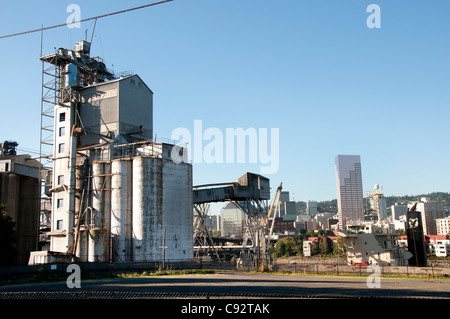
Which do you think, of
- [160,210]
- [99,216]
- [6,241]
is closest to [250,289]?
[160,210]

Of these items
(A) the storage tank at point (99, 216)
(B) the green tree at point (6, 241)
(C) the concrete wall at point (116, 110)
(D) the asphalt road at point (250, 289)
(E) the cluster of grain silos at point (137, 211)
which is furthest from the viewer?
(C) the concrete wall at point (116, 110)

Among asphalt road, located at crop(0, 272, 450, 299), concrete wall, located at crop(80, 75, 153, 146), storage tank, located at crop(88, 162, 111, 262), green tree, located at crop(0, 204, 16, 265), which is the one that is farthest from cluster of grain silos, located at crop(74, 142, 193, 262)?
asphalt road, located at crop(0, 272, 450, 299)

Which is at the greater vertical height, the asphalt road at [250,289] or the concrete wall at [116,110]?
the concrete wall at [116,110]

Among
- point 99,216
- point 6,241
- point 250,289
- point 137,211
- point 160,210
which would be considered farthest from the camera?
point 99,216

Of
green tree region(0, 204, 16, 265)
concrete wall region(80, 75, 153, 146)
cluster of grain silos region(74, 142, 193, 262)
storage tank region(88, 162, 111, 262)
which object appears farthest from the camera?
concrete wall region(80, 75, 153, 146)

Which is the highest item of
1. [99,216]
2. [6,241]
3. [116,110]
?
[116,110]

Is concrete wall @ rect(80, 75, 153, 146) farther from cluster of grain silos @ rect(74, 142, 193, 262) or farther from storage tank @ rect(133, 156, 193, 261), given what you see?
storage tank @ rect(133, 156, 193, 261)

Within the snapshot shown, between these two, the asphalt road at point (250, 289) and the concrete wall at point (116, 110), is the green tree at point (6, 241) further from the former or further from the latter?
the asphalt road at point (250, 289)

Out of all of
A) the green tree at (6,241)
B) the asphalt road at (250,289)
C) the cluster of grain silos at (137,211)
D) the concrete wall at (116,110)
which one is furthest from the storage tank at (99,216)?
the asphalt road at (250,289)

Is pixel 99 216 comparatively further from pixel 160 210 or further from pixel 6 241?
pixel 6 241

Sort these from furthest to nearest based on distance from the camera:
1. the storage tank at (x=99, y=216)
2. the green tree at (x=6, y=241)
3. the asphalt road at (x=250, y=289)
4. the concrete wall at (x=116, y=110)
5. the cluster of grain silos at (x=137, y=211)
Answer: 1. the concrete wall at (x=116, y=110)
2. the cluster of grain silos at (x=137, y=211)
3. the storage tank at (x=99, y=216)
4. the green tree at (x=6, y=241)
5. the asphalt road at (x=250, y=289)

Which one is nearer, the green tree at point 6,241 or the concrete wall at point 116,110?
the green tree at point 6,241
